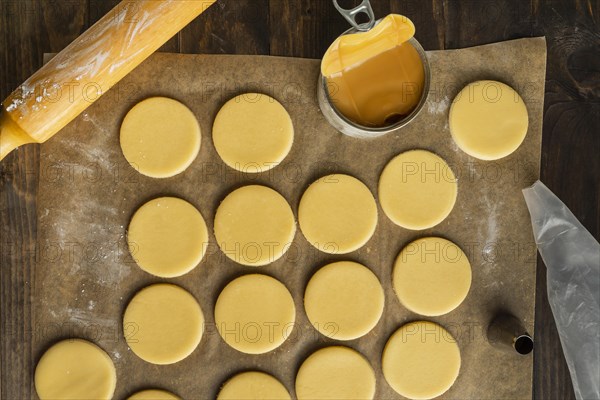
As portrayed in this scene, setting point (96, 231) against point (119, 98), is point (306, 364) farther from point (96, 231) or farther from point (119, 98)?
point (119, 98)

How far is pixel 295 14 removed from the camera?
121 cm

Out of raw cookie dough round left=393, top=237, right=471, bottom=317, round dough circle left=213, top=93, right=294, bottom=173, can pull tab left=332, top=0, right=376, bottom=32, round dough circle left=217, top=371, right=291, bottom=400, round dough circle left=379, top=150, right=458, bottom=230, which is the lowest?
round dough circle left=217, top=371, right=291, bottom=400

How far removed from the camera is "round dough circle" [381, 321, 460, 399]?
1.20m

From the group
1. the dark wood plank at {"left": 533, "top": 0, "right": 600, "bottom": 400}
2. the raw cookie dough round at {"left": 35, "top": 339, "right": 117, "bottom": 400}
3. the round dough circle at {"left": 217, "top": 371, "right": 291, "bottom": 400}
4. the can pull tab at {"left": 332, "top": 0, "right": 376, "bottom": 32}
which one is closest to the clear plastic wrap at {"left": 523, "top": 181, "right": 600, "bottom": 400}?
the dark wood plank at {"left": 533, "top": 0, "right": 600, "bottom": 400}

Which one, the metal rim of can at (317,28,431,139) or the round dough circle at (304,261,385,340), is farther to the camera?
the round dough circle at (304,261,385,340)

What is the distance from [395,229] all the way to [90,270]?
2.03 ft

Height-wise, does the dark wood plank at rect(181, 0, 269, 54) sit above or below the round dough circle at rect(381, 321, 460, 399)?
above

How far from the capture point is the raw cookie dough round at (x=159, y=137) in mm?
1183

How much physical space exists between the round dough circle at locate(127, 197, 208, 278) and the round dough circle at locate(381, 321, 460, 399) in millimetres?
440

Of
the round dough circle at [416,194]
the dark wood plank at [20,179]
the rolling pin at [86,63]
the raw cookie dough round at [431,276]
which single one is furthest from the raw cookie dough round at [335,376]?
the rolling pin at [86,63]

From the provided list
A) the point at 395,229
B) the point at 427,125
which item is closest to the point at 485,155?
the point at 427,125

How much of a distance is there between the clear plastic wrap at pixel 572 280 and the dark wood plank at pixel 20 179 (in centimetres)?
100

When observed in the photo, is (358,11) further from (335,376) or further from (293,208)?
(335,376)

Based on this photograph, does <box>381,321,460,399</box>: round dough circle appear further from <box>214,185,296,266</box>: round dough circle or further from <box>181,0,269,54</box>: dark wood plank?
<box>181,0,269,54</box>: dark wood plank
